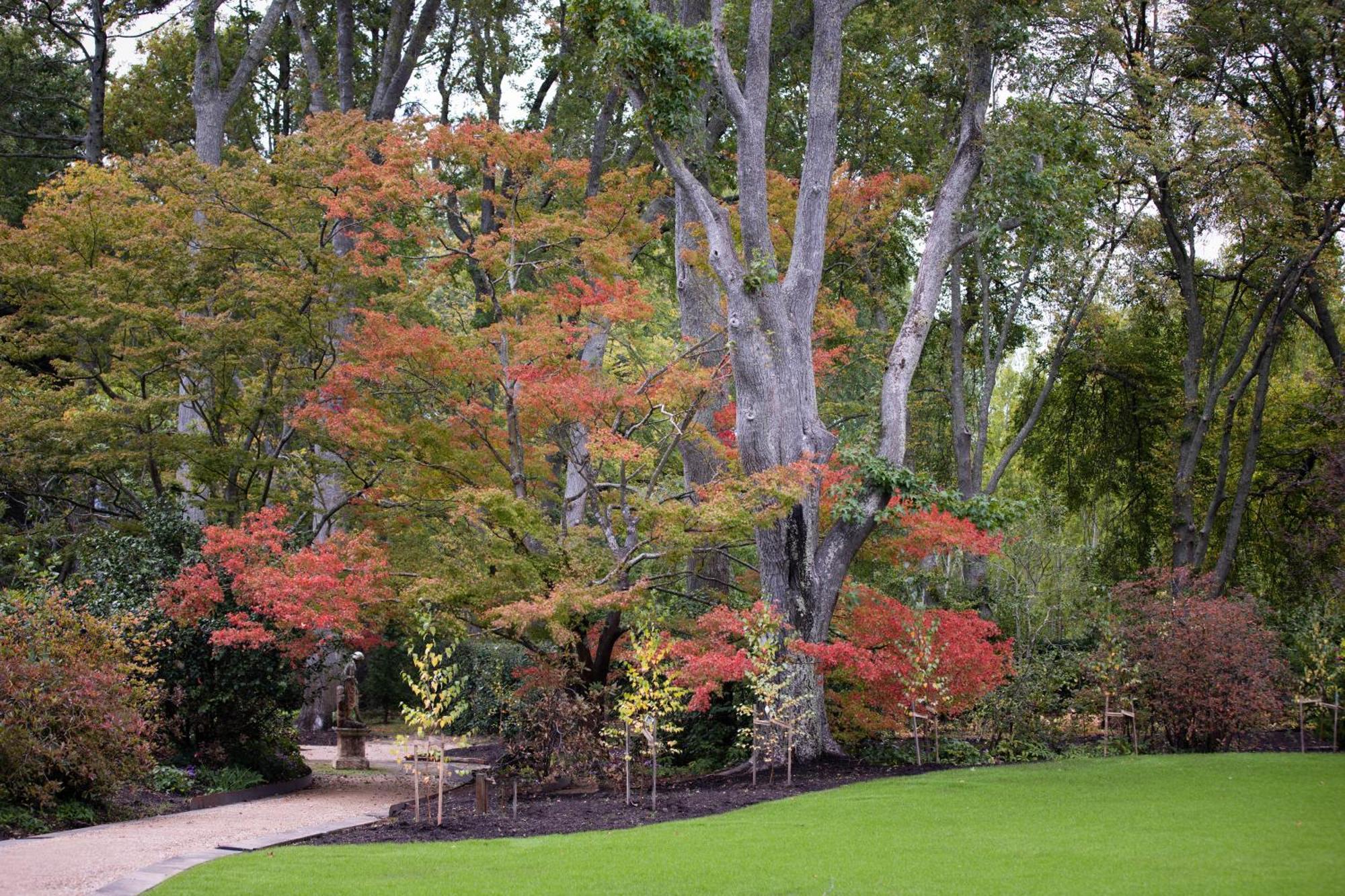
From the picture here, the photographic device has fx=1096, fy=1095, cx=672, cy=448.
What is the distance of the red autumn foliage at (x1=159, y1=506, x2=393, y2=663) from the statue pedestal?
11.9 feet

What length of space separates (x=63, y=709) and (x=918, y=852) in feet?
23.2

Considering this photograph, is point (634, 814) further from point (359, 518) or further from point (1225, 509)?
point (1225, 509)

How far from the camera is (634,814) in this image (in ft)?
29.0

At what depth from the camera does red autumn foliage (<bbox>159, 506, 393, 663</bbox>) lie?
11.0 meters

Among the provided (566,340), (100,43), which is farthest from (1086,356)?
(100,43)

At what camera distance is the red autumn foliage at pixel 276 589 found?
1102 centimetres

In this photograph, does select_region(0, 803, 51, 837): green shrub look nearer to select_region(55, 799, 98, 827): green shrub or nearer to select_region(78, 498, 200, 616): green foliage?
select_region(55, 799, 98, 827): green shrub

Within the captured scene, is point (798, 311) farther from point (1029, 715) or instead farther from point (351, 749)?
point (351, 749)

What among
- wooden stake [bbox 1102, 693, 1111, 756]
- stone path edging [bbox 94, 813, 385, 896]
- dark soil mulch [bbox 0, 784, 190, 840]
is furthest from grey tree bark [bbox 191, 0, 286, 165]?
wooden stake [bbox 1102, 693, 1111, 756]

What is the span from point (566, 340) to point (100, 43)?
11377mm

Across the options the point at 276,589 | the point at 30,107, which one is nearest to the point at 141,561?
the point at 276,589

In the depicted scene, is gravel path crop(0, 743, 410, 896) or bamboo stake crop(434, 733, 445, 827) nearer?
gravel path crop(0, 743, 410, 896)

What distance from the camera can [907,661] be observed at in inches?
458

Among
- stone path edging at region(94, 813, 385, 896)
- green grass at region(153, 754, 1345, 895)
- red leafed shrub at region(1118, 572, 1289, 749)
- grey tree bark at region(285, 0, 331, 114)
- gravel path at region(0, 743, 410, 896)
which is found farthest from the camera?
grey tree bark at region(285, 0, 331, 114)
